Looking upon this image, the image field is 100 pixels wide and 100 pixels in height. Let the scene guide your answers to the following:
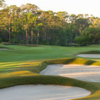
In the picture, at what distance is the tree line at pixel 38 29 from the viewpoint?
6650 cm

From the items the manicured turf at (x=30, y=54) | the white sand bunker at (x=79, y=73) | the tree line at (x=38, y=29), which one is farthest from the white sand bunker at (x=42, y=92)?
the tree line at (x=38, y=29)

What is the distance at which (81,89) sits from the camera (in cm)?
840

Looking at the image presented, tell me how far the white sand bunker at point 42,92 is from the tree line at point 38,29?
53.4m

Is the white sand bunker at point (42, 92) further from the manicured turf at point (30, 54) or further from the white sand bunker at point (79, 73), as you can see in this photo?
the manicured turf at point (30, 54)

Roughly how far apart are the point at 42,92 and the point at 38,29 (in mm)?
63457

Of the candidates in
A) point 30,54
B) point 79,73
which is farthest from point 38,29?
point 79,73

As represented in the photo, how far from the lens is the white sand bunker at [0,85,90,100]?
23.5 feet

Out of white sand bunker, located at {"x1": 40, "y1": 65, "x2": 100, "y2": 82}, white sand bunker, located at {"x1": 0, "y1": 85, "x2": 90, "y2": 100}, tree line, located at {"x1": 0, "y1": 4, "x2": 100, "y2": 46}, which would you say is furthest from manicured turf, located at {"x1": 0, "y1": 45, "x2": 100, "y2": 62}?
tree line, located at {"x1": 0, "y1": 4, "x2": 100, "y2": 46}

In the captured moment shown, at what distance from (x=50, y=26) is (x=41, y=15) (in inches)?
304

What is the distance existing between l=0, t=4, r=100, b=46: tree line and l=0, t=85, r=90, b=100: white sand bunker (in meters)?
53.4

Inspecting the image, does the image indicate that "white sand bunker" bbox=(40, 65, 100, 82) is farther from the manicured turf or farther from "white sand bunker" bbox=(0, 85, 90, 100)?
the manicured turf

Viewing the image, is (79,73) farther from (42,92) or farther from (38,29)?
(38,29)

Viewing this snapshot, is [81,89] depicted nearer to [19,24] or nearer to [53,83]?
[53,83]

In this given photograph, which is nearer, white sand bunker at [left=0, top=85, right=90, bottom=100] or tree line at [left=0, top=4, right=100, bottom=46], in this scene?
white sand bunker at [left=0, top=85, right=90, bottom=100]
